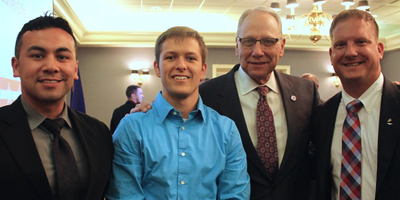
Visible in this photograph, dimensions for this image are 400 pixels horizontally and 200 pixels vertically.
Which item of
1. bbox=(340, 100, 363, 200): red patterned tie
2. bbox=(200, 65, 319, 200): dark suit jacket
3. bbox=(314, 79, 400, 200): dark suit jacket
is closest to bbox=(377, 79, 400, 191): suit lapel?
bbox=(314, 79, 400, 200): dark suit jacket

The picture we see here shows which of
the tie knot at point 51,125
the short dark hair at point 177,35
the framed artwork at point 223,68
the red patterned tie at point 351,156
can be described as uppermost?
the framed artwork at point 223,68

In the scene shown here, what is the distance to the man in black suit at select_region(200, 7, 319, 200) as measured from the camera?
1869 millimetres

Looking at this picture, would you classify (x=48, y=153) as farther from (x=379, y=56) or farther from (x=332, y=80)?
(x=332, y=80)

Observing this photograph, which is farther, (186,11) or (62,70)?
(186,11)

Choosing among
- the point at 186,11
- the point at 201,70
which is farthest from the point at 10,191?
the point at 186,11

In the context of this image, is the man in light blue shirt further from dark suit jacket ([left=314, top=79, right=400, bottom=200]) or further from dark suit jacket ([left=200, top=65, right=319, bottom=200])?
dark suit jacket ([left=314, top=79, right=400, bottom=200])

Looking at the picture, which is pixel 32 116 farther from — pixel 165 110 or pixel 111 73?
pixel 111 73

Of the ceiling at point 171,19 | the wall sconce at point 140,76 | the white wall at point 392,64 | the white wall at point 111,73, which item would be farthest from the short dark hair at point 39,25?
the white wall at point 392,64

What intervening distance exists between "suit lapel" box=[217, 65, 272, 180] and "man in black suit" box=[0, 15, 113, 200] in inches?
28.7

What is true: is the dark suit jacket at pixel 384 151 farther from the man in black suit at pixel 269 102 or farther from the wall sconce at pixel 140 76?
the wall sconce at pixel 140 76

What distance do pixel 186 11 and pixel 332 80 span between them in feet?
16.1

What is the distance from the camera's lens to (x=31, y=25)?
140cm

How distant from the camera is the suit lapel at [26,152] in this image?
1.22 meters

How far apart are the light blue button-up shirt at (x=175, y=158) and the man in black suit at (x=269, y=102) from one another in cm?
23
